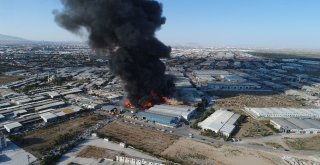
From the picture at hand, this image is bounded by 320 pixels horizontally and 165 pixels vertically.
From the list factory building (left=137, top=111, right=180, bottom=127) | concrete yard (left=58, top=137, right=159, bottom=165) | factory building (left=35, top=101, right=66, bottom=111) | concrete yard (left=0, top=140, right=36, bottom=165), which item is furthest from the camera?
factory building (left=35, top=101, right=66, bottom=111)

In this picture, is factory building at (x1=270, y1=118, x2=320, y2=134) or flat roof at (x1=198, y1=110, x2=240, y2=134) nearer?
flat roof at (x1=198, y1=110, x2=240, y2=134)

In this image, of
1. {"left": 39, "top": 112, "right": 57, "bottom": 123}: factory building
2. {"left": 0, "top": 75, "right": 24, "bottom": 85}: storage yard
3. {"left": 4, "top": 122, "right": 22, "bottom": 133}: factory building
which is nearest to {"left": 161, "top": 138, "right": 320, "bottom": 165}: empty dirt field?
{"left": 39, "top": 112, "right": 57, "bottom": 123}: factory building

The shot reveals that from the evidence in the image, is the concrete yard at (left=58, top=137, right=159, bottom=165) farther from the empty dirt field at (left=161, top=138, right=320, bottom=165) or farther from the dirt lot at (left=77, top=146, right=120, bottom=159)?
the empty dirt field at (left=161, top=138, right=320, bottom=165)

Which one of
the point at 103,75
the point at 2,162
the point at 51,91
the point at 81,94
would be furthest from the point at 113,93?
the point at 2,162

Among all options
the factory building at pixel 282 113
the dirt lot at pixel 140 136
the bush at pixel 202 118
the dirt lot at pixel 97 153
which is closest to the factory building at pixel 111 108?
the dirt lot at pixel 140 136

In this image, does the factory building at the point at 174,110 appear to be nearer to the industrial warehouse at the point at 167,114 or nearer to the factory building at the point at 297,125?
the industrial warehouse at the point at 167,114

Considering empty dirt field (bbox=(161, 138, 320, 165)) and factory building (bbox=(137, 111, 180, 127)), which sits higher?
factory building (bbox=(137, 111, 180, 127))

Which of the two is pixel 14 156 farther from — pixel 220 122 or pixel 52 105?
pixel 220 122

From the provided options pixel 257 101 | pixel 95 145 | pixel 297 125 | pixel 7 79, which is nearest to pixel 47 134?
pixel 95 145
